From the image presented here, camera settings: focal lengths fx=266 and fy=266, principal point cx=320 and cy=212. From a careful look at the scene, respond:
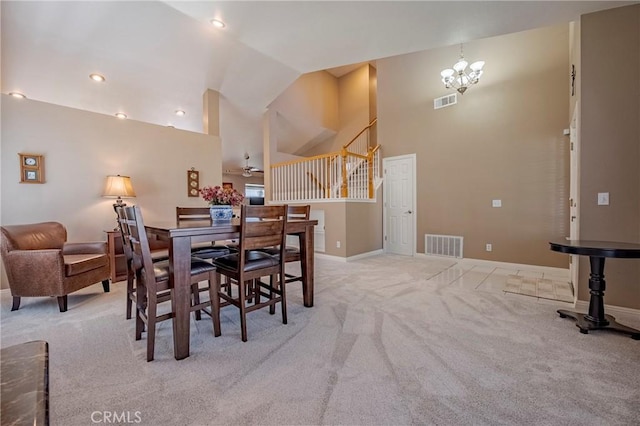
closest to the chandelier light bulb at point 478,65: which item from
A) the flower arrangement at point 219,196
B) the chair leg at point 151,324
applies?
the flower arrangement at point 219,196

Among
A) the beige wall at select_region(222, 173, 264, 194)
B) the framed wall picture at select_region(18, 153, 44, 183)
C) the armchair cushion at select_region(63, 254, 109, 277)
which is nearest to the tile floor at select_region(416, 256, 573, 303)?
the armchair cushion at select_region(63, 254, 109, 277)

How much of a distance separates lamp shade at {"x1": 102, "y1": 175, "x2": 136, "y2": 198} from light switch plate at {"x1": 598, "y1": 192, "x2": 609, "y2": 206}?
5395 millimetres

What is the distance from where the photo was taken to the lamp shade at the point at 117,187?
3545 millimetres

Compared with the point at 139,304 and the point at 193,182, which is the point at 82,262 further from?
the point at 193,182

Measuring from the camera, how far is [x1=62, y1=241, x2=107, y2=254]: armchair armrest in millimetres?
3084

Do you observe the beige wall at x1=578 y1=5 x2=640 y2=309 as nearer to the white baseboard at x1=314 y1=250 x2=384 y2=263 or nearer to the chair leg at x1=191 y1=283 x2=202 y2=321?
the white baseboard at x1=314 y1=250 x2=384 y2=263

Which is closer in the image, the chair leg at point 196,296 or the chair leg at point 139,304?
the chair leg at point 139,304

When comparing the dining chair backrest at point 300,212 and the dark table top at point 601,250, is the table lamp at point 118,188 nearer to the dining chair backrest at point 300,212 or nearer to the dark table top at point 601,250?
→ the dining chair backrest at point 300,212

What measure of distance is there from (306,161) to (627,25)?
15.1 feet

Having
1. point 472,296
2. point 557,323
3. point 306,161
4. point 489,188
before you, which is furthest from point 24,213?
point 489,188

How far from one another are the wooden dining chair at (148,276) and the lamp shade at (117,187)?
1.99 meters

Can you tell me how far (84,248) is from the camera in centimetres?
312

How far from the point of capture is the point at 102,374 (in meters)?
1.61

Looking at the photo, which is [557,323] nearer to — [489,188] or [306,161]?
[489,188]
